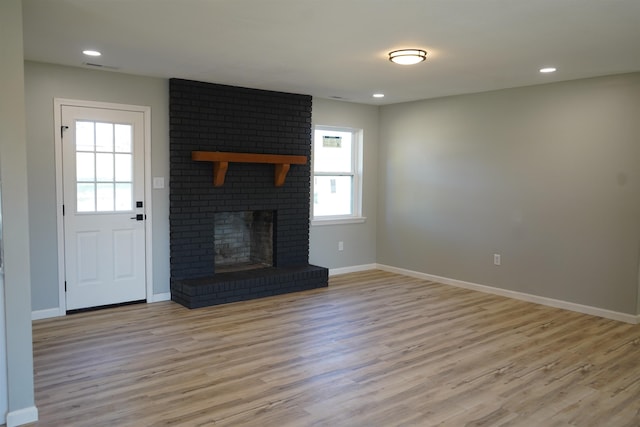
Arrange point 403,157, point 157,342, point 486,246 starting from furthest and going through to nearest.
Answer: point 403,157
point 486,246
point 157,342

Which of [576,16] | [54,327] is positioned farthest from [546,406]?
[54,327]

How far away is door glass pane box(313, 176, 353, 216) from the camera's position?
6516 millimetres

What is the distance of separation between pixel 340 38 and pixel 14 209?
2.28m

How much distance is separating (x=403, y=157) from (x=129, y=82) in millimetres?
3513

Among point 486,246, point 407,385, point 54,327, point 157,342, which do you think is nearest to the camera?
point 407,385

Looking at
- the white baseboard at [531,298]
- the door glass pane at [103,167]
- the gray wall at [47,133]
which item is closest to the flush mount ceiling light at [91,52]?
the gray wall at [47,133]

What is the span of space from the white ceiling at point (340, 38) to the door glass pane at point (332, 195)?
71.7 inches

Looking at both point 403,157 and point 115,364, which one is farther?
point 403,157

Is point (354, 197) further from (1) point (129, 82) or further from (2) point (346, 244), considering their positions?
(1) point (129, 82)

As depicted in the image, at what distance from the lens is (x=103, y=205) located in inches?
189

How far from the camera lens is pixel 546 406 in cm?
291

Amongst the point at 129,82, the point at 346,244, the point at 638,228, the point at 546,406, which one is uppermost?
the point at 129,82

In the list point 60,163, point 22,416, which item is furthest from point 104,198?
point 22,416

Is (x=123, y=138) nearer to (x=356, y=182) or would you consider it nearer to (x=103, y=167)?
(x=103, y=167)
